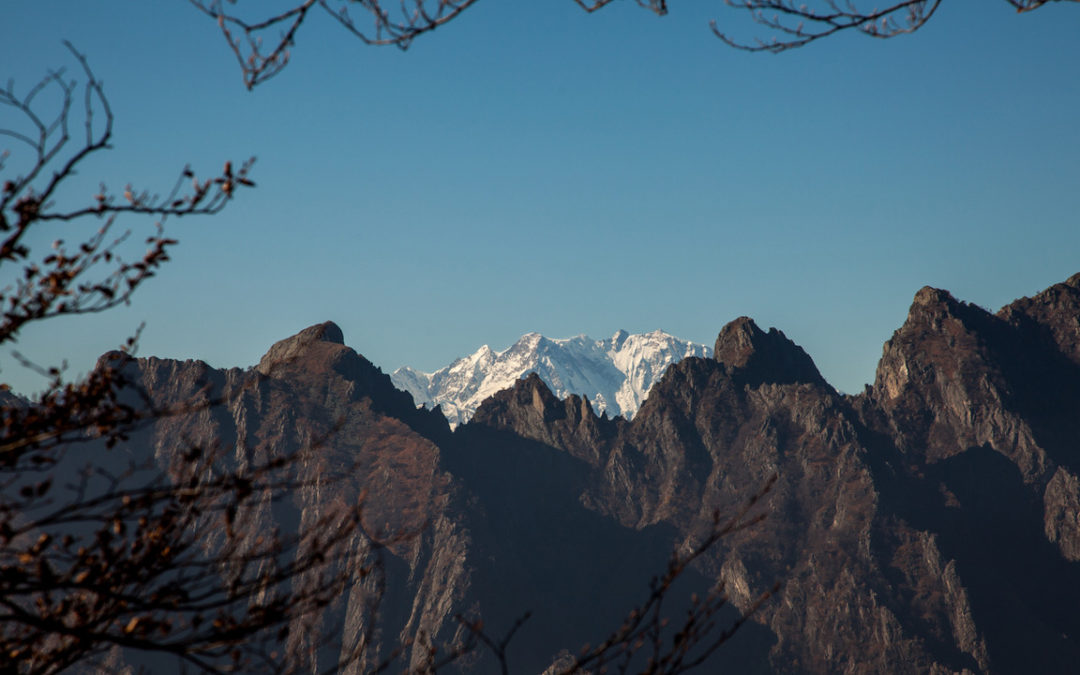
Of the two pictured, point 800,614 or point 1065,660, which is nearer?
point 1065,660

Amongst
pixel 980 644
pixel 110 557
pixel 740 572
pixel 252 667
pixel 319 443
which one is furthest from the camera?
pixel 740 572

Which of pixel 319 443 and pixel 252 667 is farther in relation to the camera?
pixel 319 443

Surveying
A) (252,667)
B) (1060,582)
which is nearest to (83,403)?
(252,667)

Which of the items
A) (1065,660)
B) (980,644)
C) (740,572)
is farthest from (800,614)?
(1065,660)

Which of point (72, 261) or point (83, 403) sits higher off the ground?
point (72, 261)

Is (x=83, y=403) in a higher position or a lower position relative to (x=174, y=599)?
higher

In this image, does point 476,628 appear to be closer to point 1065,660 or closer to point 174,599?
point 174,599

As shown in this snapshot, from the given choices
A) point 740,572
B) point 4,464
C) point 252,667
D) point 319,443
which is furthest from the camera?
point 740,572

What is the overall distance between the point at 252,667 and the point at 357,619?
187 metres

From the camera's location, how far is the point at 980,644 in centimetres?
17862

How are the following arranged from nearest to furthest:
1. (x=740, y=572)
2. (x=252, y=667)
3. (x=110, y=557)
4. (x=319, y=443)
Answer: (x=110, y=557) → (x=252, y=667) → (x=319, y=443) → (x=740, y=572)

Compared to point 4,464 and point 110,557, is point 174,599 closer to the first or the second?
point 110,557

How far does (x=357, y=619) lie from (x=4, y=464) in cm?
18847

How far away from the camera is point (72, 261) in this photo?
9617 millimetres
